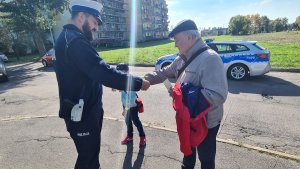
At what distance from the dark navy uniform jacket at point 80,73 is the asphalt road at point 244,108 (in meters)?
3.11

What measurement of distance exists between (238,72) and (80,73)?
8.74 metres

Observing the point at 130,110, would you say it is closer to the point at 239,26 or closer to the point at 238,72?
the point at 238,72

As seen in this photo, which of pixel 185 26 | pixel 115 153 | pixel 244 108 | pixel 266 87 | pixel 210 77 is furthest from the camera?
pixel 266 87

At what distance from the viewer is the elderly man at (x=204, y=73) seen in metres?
2.36

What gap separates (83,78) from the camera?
2441 millimetres

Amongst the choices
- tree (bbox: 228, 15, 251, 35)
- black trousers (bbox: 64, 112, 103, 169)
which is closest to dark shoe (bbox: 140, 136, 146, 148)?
black trousers (bbox: 64, 112, 103, 169)

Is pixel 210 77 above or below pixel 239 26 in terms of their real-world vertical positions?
below

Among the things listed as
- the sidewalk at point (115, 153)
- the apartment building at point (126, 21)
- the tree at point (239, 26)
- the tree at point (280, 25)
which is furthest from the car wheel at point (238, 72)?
the tree at point (280, 25)

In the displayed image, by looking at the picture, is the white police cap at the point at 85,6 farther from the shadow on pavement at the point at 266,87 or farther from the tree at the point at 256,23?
the tree at the point at 256,23

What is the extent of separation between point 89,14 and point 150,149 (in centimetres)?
278

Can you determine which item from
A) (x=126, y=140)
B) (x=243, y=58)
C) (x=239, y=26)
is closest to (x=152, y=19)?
(x=239, y=26)

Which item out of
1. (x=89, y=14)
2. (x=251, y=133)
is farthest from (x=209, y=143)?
(x=251, y=133)

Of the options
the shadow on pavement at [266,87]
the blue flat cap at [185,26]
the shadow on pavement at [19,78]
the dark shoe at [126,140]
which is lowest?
the dark shoe at [126,140]

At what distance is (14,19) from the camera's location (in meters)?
31.6
